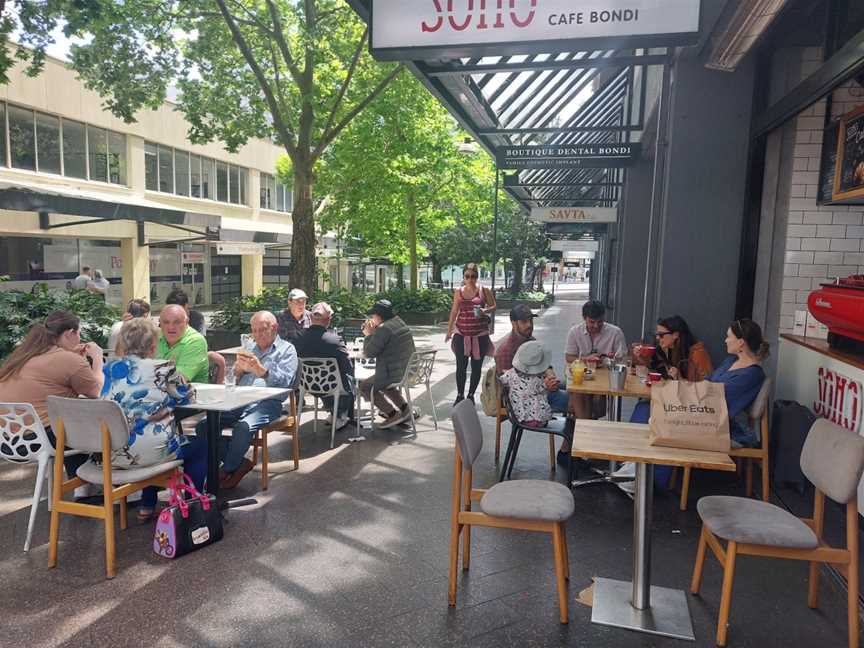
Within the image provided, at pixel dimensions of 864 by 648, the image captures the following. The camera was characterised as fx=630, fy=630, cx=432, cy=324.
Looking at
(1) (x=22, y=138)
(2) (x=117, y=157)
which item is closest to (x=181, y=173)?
(2) (x=117, y=157)

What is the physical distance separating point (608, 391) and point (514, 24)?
2749 millimetres

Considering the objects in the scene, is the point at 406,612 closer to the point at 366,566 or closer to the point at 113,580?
the point at 366,566

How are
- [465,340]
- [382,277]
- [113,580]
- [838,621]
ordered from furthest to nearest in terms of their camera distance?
[382,277]
[465,340]
[113,580]
[838,621]

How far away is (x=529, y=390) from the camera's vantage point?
5086mm

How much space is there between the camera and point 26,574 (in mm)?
3709

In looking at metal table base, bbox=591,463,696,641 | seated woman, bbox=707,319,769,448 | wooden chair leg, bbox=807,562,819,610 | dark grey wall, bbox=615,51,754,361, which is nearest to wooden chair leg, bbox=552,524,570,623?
metal table base, bbox=591,463,696,641

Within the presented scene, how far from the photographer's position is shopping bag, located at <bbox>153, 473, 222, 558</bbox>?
3.90 metres

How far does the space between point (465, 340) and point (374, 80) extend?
749cm

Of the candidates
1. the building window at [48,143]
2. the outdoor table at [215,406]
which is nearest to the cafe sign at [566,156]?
the outdoor table at [215,406]

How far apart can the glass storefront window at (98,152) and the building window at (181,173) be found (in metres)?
3.59

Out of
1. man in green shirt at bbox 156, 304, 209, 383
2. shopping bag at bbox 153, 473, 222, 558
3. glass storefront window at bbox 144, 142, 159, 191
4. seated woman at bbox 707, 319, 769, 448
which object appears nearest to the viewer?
shopping bag at bbox 153, 473, 222, 558

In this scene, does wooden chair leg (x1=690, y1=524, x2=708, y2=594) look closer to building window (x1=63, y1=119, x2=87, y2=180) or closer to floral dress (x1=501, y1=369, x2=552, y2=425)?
floral dress (x1=501, y1=369, x2=552, y2=425)

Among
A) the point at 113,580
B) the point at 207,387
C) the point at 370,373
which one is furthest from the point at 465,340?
the point at 113,580

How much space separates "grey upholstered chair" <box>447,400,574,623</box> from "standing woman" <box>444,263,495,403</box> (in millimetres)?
4449
